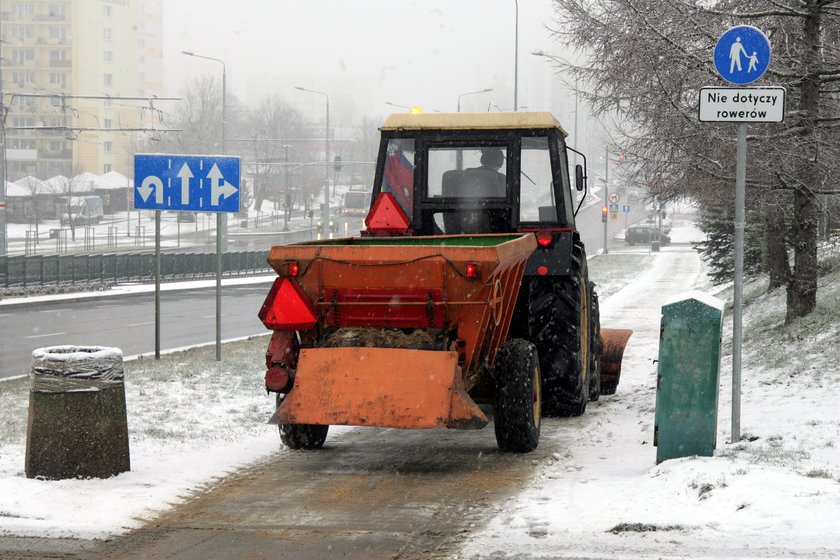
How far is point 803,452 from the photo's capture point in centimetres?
732

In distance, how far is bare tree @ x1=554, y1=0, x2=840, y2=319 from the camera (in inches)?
464

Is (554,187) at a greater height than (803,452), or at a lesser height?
greater

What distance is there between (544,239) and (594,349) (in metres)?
1.86

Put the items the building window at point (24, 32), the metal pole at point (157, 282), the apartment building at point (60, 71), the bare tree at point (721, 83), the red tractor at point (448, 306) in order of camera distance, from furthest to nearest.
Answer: the building window at point (24, 32) < the apartment building at point (60, 71) < the metal pole at point (157, 282) < the bare tree at point (721, 83) < the red tractor at point (448, 306)

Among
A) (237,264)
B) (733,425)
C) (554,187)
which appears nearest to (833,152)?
(554,187)

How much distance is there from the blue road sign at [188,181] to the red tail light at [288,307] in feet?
22.7

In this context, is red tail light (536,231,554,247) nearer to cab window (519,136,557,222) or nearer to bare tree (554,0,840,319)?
cab window (519,136,557,222)

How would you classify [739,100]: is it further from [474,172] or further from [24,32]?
[24,32]

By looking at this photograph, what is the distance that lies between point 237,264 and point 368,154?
52.9 m

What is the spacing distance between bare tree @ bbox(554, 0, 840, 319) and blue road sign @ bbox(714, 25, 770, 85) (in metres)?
3.62

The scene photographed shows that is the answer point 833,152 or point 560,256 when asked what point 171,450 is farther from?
point 833,152

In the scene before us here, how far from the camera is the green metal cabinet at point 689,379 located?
741cm

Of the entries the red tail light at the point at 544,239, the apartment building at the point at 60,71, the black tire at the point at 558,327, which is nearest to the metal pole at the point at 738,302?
the black tire at the point at 558,327

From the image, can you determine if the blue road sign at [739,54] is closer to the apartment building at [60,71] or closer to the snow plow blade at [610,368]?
the snow plow blade at [610,368]
